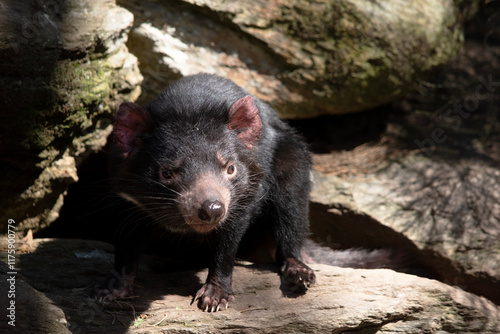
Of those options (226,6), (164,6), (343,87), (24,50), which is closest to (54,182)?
(24,50)

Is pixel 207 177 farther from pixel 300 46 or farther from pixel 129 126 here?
pixel 300 46

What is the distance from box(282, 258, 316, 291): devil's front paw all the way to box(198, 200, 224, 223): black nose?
1.03 meters

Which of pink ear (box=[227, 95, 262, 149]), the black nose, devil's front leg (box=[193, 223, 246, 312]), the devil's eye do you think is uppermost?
pink ear (box=[227, 95, 262, 149])

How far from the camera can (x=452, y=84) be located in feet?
21.4

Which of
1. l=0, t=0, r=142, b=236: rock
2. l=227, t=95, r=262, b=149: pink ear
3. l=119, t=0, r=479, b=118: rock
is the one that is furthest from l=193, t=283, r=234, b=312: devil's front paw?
l=119, t=0, r=479, b=118: rock

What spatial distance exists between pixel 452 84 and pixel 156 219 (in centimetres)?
447

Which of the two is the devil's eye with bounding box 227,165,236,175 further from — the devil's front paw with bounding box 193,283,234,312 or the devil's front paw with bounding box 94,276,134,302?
the devil's front paw with bounding box 94,276,134,302

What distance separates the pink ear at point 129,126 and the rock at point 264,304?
1.05 meters

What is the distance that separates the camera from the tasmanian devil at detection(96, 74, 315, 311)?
3406mm

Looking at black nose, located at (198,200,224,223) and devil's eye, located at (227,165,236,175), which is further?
devil's eye, located at (227,165,236,175)

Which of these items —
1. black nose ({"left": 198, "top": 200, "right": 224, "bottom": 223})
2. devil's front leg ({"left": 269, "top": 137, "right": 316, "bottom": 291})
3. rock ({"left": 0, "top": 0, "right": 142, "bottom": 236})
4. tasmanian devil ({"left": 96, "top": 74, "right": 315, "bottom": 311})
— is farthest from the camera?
devil's front leg ({"left": 269, "top": 137, "right": 316, "bottom": 291})

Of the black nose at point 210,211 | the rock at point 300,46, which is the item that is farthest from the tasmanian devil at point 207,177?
the rock at point 300,46

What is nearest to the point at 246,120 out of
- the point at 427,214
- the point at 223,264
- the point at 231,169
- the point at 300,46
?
the point at 231,169

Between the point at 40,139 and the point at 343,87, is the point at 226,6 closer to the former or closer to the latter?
the point at 343,87
